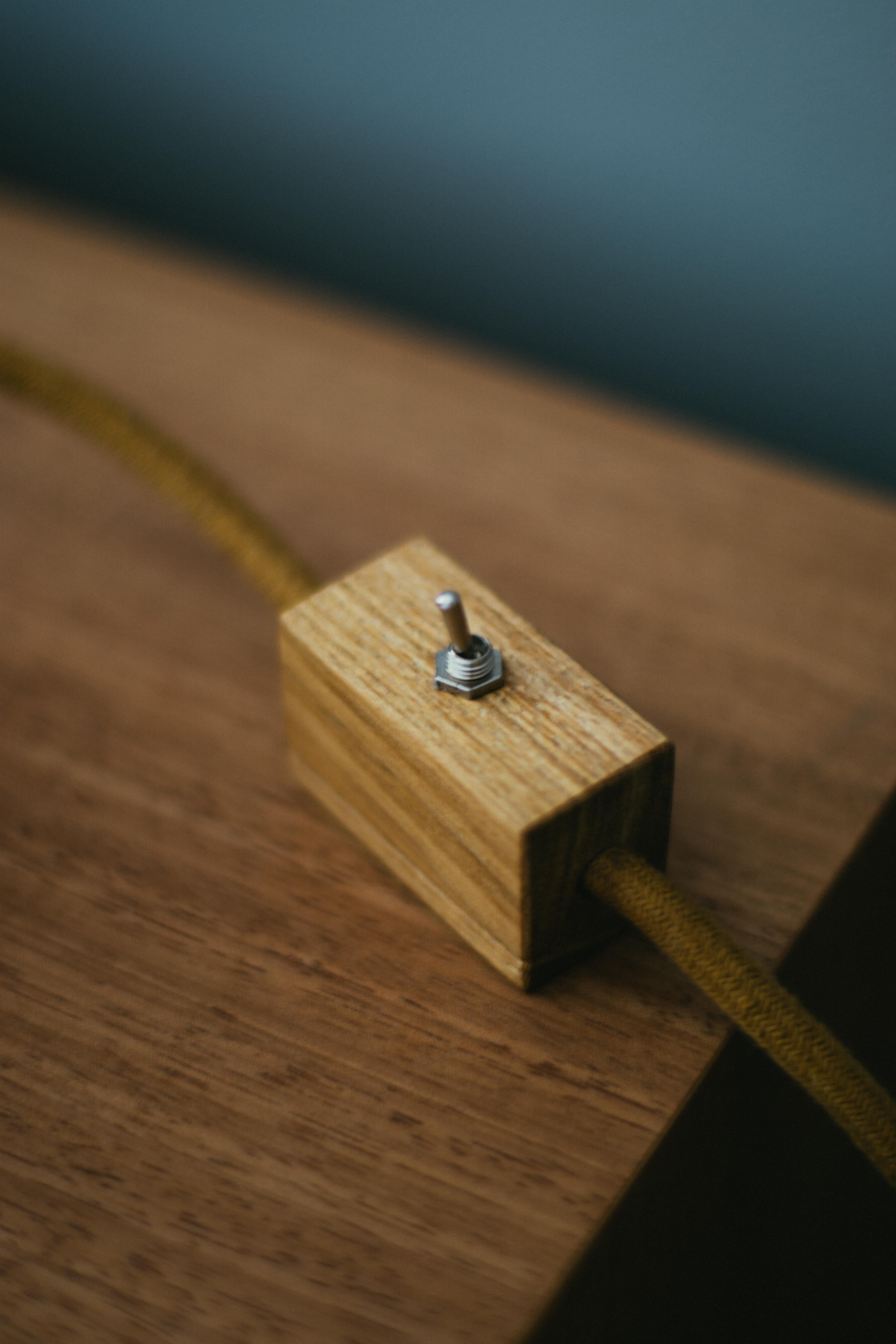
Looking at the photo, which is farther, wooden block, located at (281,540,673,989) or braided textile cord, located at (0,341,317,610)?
braided textile cord, located at (0,341,317,610)

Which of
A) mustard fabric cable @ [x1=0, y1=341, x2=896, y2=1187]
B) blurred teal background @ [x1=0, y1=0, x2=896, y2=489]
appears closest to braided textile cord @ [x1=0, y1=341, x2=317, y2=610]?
mustard fabric cable @ [x1=0, y1=341, x2=896, y2=1187]

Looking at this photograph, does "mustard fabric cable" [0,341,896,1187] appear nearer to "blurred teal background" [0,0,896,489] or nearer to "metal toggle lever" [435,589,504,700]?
"metal toggle lever" [435,589,504,700]

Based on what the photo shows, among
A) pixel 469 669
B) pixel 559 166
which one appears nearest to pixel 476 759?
pixel 469 669

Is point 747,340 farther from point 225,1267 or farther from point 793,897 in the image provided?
point 225,1267

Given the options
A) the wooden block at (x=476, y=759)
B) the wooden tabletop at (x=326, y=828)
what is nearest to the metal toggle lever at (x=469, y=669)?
the wooden block at (x=476, y=759)

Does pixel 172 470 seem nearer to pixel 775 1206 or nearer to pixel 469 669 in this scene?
pixel 469 669

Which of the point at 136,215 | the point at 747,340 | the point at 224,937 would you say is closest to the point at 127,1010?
the point at 224,937
